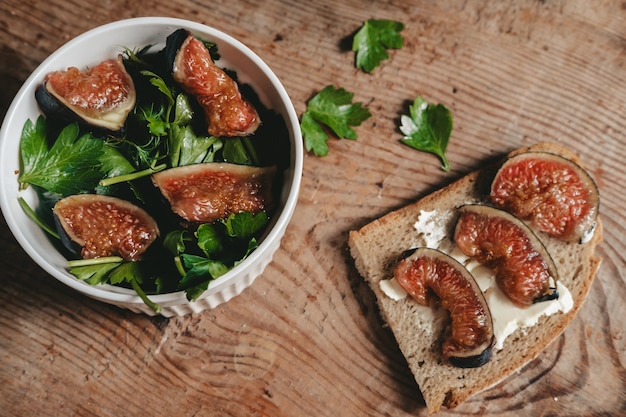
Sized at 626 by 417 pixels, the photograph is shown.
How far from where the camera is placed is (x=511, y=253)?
271cm

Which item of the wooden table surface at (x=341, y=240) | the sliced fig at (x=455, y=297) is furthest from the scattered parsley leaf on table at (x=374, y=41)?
the sliced fig at (x=455, y=297)

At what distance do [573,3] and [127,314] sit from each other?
2.53 metres

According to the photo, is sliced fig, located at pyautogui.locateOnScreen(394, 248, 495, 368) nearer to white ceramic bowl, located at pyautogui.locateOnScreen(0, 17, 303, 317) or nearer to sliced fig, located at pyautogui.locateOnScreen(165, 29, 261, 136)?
white ceramic bowl, located at pyautogui.locateOnScreen(0, 17, 303, 317)

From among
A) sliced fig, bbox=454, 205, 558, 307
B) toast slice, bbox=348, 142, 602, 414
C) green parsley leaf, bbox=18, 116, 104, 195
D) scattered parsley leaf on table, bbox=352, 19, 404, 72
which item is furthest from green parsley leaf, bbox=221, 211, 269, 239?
scattered parsley leaf on table, bbox=352, 19, 404, 72

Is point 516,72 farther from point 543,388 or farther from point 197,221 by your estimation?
point 197,221

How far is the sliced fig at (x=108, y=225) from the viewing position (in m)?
2.29

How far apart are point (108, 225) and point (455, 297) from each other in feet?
4.62

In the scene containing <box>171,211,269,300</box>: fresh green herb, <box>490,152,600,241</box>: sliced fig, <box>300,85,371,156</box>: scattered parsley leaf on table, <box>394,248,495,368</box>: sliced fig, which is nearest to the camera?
<box>171,211,269,300</box>: fresh green herb

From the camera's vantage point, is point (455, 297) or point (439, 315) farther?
point (439, 315)

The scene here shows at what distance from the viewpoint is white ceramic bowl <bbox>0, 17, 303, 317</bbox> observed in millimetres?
2242

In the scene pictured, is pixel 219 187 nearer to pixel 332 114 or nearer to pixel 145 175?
pixel 145 175

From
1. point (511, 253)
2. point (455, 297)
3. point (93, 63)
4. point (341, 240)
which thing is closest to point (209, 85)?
point (93, 63)

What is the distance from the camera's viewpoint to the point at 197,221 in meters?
2.29

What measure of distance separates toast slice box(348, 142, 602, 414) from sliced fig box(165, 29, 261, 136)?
780 mm
